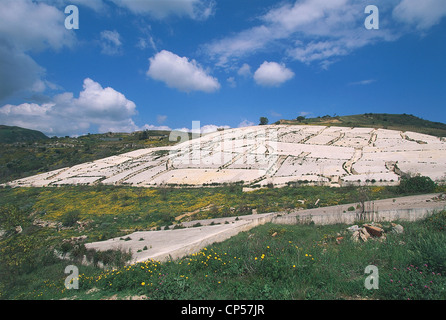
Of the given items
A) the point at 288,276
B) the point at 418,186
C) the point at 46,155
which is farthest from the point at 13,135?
the point at 418,186

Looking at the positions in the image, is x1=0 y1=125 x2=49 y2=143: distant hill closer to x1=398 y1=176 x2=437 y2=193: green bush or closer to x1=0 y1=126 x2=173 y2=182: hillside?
x1=0 y1=126 x2=173 y2=182: hillside

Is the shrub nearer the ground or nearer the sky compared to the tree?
nearer the ground

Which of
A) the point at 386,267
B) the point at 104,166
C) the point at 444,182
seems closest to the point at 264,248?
the point at 386,267

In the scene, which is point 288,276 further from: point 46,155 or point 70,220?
point 46,155

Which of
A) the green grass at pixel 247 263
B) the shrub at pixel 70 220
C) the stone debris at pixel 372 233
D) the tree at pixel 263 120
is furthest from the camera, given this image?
the tree at pixel 263 120

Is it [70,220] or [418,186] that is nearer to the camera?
[418,186]

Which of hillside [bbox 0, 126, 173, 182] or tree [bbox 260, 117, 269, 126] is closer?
hillside [bbox 0, 126, 173, 182]

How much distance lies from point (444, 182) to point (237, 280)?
2816 cm

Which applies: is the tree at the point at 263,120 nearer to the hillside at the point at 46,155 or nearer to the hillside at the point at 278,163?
the hillside at the point at 278,163

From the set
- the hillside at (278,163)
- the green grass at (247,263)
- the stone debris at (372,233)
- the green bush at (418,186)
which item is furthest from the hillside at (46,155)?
the green bush at (418,186)

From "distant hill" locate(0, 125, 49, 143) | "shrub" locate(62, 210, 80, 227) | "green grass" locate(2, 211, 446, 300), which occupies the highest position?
"distant hill" locate(0, 125, 49, 143)

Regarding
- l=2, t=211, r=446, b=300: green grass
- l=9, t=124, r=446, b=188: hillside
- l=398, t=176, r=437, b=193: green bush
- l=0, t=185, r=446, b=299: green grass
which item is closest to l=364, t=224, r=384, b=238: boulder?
l=0, t=185, r=446, b=299: green grass

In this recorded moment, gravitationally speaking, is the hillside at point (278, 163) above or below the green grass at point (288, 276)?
above

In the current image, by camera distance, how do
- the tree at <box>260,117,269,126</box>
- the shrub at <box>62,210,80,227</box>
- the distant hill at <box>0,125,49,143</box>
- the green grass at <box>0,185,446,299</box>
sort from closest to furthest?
the green grass at <box>0,185,446,299</box>
the shrub at <box>62,210,80,227</box>
the tree at <box>260,117,269,126</box>
the distant hill at <box>0,125,49,143</box>
